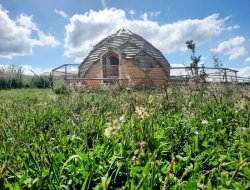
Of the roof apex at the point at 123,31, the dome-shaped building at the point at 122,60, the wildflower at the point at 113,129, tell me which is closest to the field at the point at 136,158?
the wildflower at the point at 113,129

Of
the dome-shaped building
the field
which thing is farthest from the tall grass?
the field

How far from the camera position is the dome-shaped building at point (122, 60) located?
25.2m

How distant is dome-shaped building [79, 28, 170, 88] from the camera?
25.2 m

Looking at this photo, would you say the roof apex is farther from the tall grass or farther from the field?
the field

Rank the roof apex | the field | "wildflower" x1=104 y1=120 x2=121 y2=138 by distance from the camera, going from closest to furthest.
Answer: "wildflower" x1=104 y1=120 x2=121 y2=138 < the field < the roof apex

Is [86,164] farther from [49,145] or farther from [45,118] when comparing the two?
[45,118]

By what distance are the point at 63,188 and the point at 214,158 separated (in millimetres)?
1335

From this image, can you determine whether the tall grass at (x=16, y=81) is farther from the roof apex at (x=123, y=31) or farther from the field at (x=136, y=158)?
the field at (x=136, y=158)

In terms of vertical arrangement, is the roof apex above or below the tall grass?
above

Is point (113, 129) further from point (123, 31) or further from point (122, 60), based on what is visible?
point (123, 31)

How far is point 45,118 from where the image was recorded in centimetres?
469

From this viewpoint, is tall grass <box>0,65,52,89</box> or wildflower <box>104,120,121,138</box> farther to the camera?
tall grass <box>0,65,52,89</box>

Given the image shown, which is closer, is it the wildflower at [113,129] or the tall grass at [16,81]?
the wildflower at [113,129]

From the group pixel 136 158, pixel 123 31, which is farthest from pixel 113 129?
pixel 123 31
